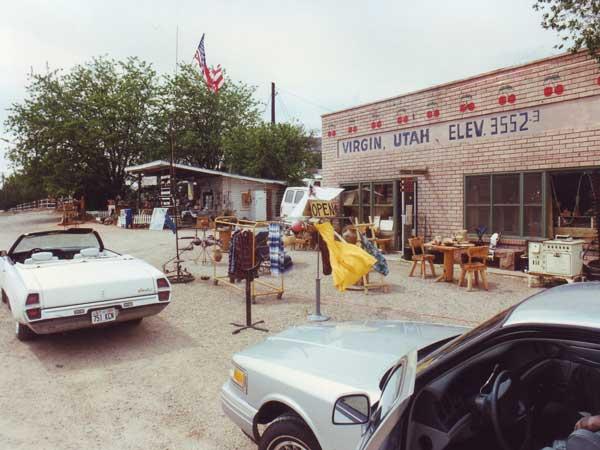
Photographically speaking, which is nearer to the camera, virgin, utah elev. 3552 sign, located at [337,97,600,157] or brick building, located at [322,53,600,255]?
virgin, utah elev. 3552 sign, located at [337,97,600,157]

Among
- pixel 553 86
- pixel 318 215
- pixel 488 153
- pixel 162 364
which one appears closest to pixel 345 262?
pixel 318 215

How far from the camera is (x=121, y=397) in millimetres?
4312

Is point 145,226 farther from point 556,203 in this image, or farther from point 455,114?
point 556,203

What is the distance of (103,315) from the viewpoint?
5.41 meters

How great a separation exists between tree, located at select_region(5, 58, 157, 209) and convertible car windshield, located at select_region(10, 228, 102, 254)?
25566mm

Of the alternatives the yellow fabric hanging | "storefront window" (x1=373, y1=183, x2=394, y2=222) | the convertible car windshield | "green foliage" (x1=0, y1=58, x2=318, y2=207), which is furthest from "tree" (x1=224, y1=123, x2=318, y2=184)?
the yellow fabric hanging

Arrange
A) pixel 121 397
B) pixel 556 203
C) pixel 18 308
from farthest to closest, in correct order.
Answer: pixel 556 203, pixel 18 308, pixel 121 397

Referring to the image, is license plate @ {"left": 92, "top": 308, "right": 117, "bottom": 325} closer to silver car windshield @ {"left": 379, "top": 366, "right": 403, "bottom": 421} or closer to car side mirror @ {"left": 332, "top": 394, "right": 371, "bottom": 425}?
car side mirror @ {"left": 332, "top": 394, "right": 371, "bottom": 425}

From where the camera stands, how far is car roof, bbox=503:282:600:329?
182 centimetres

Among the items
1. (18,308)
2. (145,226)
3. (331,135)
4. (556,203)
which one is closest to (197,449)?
(18,308)

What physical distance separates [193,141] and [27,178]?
11.8 meters

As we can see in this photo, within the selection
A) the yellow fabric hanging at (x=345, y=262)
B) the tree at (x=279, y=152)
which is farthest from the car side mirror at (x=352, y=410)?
the tree at (x=279, y=152)

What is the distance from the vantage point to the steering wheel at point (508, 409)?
200 centimetres

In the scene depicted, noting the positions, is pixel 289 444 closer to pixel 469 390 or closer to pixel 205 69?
pixel 469 390
